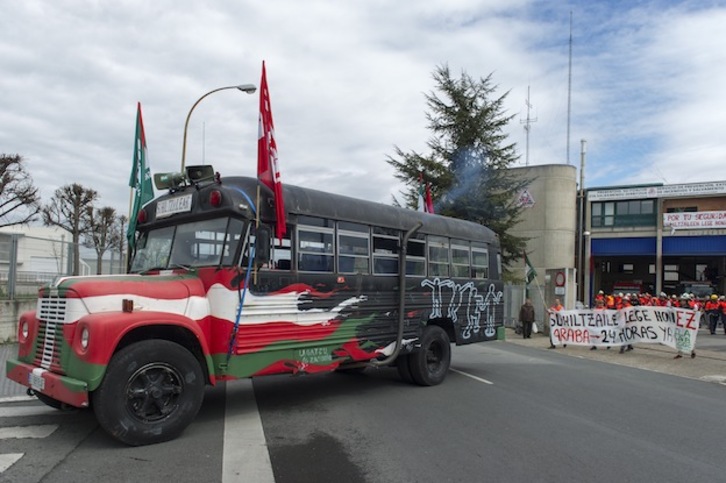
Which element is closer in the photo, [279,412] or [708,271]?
[279,412]

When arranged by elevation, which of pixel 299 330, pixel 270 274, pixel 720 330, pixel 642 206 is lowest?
pixel 720 330

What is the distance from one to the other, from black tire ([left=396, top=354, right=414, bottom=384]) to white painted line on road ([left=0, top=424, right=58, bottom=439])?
16.3 feet

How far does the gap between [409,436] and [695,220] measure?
135ft

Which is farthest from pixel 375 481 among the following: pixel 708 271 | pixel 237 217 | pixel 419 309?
pixel 708 271

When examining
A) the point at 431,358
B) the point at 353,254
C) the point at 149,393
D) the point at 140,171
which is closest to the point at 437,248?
the point at 431,358

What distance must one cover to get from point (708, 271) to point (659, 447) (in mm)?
46961

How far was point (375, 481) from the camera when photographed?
15.4 ft

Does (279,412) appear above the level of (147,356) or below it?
below

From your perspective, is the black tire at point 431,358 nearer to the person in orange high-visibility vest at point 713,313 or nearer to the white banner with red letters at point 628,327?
the white banner with red letters at point 628,327

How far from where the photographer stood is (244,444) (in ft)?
18.3

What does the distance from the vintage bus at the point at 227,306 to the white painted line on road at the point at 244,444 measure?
0.57 meters

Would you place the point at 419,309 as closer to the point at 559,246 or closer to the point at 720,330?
the point at 720,330

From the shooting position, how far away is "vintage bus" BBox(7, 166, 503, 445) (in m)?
5.29

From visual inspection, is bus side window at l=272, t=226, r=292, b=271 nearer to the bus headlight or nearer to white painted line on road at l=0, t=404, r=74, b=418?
the bus headlight
